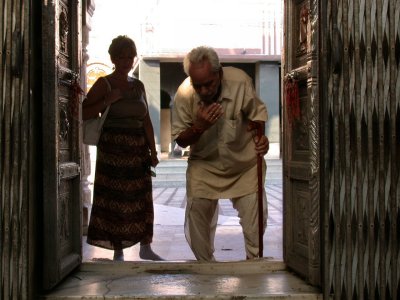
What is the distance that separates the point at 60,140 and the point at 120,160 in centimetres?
145

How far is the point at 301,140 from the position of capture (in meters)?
4.18

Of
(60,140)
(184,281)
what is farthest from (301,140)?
(60,140)

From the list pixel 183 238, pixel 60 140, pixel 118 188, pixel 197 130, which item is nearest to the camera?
pixel 60 140

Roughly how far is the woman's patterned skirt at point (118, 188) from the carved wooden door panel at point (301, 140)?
1562 millimetres

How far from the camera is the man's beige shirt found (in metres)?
4.89

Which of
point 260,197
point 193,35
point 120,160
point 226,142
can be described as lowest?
point 260,197

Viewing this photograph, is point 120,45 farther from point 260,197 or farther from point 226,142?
point 260,197

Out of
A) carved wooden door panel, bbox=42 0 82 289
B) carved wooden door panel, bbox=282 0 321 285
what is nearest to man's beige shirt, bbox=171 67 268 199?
carved wooden door panel, bbox=282 0 321 285

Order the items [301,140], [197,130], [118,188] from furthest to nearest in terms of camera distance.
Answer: [118,188], [197,130], [301,140]

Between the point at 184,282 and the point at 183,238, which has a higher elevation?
the point at 184,282

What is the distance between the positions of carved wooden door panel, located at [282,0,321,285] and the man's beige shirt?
0.55 m

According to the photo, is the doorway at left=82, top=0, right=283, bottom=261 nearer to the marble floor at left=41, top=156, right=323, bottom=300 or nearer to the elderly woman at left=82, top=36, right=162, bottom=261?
the elderly woman at left=82, top=36, right=162, bottom=261

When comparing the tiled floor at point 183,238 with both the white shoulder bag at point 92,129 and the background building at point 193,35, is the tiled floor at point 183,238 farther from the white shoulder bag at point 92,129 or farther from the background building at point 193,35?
the background building at point 193,35

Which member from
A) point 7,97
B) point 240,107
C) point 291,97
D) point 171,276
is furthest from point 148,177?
point 7,97
